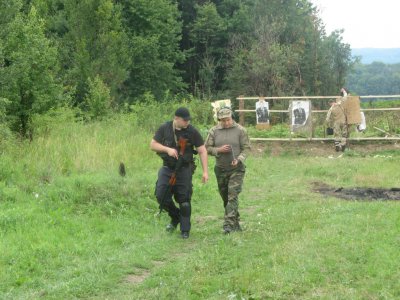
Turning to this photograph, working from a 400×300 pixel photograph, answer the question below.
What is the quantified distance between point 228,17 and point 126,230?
37.9 metres

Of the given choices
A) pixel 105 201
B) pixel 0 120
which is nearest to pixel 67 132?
pixel 0 120

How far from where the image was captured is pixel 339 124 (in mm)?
21609

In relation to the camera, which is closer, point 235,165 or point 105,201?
point 235,165

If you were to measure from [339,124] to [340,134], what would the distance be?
1.22 feet

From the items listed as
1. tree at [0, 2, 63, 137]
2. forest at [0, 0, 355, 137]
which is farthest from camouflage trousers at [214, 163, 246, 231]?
forest at [0, 0, 355, 137]

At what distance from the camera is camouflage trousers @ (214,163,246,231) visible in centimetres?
924

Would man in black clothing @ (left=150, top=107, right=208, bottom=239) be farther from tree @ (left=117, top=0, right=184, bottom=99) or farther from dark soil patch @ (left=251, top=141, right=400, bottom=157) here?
tree @ (left=117, top=0, right=184, bottom=99)

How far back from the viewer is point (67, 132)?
15914 mm

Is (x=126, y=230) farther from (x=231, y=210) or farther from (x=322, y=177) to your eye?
(x=322, y=177)

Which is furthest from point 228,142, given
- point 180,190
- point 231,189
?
point 180,190

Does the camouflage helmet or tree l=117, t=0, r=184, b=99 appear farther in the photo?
tree l=117, t=0, r=184, b=99

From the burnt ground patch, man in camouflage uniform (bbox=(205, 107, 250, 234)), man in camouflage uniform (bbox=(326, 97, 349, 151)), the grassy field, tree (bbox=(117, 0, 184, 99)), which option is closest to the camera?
the grassy field

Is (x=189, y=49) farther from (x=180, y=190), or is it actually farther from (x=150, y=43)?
(x=180, y=190)

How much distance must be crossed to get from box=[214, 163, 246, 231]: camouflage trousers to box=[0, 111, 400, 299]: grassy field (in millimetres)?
375
